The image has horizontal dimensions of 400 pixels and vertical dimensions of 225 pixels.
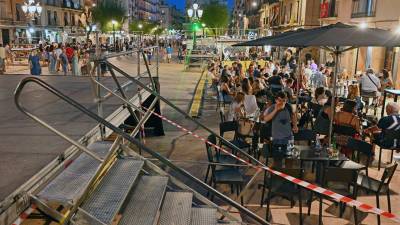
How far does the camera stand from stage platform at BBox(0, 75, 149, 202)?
379 centimetres

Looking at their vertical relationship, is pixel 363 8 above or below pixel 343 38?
above

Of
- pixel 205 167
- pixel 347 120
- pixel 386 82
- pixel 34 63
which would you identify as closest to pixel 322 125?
pixel 347 120

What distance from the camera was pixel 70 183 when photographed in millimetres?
3707

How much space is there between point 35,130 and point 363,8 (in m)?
21.4

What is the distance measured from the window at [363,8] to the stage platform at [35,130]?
54.2 feet

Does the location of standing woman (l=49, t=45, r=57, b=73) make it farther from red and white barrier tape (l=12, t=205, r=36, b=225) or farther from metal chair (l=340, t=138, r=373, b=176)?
red and white barrier tape (l=12, t=205, r=36, b=225)

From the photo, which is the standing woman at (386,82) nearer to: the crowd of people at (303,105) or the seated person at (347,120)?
the crowd of people at (303,105)

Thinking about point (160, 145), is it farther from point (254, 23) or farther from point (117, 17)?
point (254, 23)

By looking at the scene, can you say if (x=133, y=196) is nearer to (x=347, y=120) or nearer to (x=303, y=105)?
(x=347, y=120)

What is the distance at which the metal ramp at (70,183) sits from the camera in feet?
11.1

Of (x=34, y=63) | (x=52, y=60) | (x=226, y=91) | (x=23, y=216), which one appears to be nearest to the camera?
(x=23, y=216)

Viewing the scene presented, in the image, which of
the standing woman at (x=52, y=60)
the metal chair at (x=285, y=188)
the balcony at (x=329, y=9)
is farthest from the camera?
the balcony at (x=329, y=9)

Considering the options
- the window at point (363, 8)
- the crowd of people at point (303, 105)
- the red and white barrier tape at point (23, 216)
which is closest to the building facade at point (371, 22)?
the window at point (363, 8)

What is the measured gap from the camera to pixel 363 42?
19.6 ft
